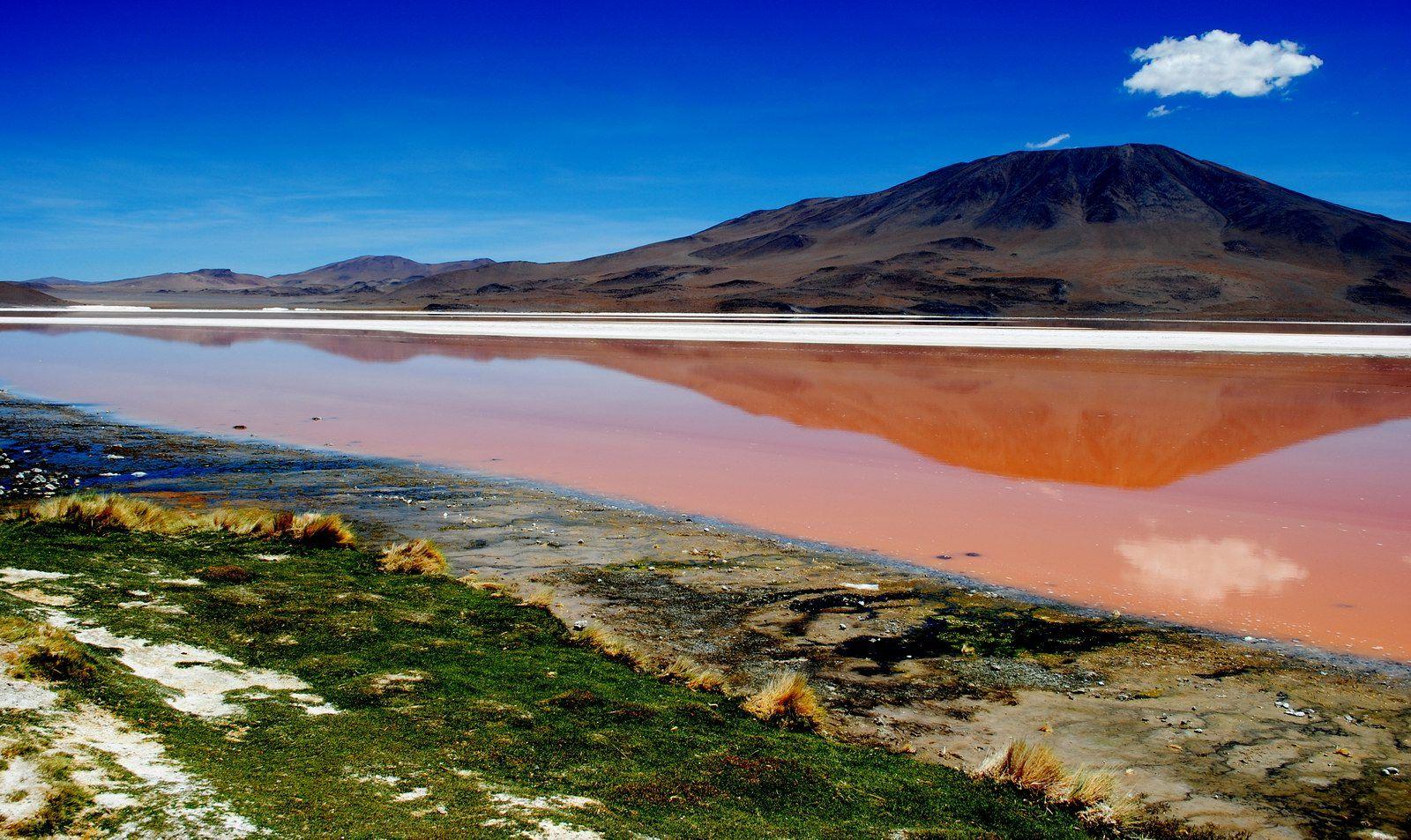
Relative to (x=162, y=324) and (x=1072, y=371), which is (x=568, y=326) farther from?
(x=1072, y=371)

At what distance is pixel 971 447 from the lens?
14.3m

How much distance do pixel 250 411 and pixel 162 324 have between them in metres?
48.2

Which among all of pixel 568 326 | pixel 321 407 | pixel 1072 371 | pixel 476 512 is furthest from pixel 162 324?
pixel 476 512

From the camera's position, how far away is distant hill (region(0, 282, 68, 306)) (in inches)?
3853

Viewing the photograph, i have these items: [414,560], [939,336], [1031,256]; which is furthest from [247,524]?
[1031,256]

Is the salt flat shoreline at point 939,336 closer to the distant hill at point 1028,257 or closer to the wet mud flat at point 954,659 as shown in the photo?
the wet mud flat at point 954,659

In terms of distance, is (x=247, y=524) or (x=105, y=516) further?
(x=247, y=524)

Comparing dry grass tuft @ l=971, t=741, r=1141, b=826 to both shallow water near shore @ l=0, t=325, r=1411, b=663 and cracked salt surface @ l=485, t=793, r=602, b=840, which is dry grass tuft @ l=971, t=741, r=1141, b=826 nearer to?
cracked salt surface @ l=485, t=793, r=602, b=840

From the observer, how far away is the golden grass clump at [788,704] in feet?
15.7

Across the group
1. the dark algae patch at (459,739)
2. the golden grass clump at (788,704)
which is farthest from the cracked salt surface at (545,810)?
the golden grass clump at (788,704)

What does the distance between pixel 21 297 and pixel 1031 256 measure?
12025 centimetres

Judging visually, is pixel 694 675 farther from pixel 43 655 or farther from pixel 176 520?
pixel 176 520

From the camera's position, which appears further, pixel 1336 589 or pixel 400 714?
pixel 1336 589

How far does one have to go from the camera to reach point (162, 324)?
190 feet
